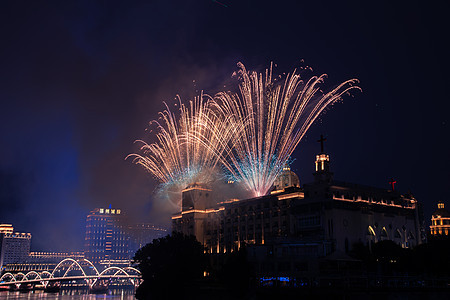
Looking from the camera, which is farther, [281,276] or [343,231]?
[343,231]

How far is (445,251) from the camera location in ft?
316

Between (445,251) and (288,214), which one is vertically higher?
(288,214)

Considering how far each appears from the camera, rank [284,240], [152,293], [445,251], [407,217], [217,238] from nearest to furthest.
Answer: [445,251], [284,240], [152,293], [407,217], [217,238]

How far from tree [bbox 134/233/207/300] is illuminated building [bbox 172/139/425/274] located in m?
14.8

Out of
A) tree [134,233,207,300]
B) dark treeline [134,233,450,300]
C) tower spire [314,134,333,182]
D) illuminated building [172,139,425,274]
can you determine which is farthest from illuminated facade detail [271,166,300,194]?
tree [134,233,207,300]

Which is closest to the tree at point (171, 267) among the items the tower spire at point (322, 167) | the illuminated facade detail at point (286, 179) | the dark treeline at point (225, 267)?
the dark treeline at point (225, 267)

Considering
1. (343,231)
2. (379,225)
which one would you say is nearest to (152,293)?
(343,231)

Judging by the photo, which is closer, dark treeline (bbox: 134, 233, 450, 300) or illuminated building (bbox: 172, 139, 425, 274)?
dark treeline (bbox: 134, 233, 450, 300)

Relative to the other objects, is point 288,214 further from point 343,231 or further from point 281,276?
point 281,276

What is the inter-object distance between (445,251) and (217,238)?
249ft

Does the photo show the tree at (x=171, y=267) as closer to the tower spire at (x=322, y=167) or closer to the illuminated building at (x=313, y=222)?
the illuminated building at (x=313, y=222)

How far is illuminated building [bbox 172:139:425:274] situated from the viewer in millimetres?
105625

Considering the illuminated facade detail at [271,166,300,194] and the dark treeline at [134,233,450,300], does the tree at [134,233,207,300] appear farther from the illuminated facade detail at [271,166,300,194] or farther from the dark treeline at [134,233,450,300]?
the illuminated facade detail at [271,166,300,194]

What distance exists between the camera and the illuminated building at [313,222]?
106 meters
